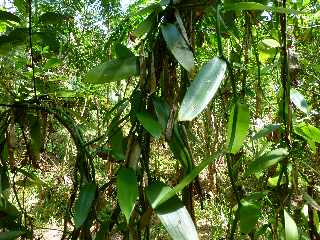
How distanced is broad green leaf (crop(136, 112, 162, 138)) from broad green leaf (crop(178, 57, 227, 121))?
0.07 m

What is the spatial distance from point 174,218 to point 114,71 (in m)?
0.16

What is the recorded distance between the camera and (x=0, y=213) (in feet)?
1.92

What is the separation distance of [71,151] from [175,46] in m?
1.19


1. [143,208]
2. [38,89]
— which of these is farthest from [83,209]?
[38,89]

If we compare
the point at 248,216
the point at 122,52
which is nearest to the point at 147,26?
the point at 122,52

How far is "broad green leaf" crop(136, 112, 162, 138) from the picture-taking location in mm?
406

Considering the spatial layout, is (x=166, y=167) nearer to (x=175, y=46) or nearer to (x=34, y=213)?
(x=34, y=213)

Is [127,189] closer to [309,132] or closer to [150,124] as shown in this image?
[150,124]

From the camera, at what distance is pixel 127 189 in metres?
0.40

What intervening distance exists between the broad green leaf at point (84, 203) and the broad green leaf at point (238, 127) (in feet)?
0.52

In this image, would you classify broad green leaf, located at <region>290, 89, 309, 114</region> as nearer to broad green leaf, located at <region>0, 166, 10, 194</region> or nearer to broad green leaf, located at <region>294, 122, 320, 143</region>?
broad green leaf, located at <region>294, 122, 320, 143</region>

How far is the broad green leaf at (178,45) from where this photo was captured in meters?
0.40

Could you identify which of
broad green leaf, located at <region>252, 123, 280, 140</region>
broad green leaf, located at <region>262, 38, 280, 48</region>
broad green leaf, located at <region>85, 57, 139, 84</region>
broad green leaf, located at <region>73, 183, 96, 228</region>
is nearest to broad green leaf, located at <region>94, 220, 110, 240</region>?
broad green leaf, located at <region>73, 183, 96, 228</region>

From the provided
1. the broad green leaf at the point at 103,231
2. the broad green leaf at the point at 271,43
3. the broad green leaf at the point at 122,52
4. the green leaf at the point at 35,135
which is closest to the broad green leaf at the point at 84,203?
the broad green leaf at the point at 103,231
